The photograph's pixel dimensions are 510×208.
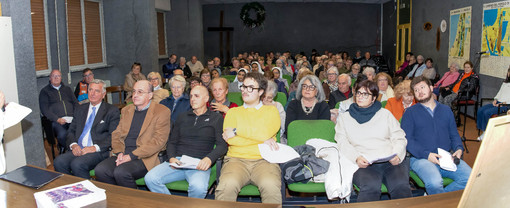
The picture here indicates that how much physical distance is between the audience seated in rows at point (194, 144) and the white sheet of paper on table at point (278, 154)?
0.35 meters

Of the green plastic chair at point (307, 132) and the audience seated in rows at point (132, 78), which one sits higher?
the audience seated in rows at point (132, 78)

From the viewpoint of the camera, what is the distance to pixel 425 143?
3.52 meters

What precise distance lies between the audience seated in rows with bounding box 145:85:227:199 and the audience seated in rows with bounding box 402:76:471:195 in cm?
157

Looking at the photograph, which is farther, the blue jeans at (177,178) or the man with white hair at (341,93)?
the man with white hair at (341,93)

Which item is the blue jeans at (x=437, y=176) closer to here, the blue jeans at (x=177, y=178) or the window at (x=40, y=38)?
the blue jeans at (x=177, y=178)

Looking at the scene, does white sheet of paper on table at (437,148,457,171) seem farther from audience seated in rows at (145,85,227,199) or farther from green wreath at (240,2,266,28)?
green wreath at (240,2,266,28)

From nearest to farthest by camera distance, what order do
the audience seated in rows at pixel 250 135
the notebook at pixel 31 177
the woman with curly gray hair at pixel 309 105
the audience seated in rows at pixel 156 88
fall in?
the notebook at pixel 31 177, the audience seated in rows at pixel 250 135, the woman with curly gray hair at pixel 309 105, the audience seated in rows at pixel 156 88

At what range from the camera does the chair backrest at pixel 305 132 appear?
3.73 meters

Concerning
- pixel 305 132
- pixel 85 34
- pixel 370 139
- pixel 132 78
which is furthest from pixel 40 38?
pixel 370 139

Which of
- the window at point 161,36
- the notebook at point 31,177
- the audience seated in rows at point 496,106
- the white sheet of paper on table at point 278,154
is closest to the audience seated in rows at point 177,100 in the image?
the white sheet of paper on table at point 278,154

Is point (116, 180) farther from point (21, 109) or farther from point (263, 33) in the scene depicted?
point (263, 33)

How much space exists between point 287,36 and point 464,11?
9608 mm

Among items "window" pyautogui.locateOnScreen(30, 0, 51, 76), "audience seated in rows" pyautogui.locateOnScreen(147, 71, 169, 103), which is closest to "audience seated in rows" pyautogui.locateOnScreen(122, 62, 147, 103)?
"window" pyautogui.locateOnScreen(30, 0, 51, 76)

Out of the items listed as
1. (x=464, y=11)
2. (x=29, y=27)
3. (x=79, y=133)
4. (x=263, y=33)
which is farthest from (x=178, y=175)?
(x=263, y=33)
